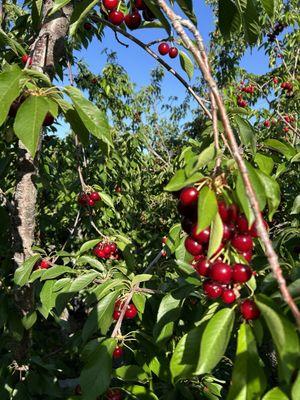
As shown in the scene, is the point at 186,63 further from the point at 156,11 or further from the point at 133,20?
the point at 156,11

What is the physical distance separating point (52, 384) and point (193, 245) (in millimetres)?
1436

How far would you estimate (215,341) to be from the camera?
76 cm

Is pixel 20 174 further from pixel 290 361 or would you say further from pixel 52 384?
pixel 290 361

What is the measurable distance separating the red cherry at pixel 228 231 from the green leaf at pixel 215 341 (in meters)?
0.16

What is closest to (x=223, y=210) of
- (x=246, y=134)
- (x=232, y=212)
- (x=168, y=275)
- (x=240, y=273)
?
(x=232, y=212)

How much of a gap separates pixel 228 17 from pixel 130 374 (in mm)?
1171

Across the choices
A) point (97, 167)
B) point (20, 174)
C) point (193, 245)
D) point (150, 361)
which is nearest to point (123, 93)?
point (97, 167)

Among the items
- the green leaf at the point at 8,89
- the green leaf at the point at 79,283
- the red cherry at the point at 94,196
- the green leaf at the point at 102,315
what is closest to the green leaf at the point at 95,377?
the green leaf at the point at 102,315

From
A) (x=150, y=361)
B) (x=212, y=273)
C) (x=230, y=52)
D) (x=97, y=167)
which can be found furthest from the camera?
(x=230, y=52)

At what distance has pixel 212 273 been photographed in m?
0.79

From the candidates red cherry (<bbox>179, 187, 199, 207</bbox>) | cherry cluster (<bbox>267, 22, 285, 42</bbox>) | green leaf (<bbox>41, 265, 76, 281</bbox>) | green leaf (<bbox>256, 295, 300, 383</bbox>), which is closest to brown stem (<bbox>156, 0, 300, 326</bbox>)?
green leaf (<bbox>256, 295, 300, 383</bbox>)

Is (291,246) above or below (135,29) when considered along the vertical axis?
below

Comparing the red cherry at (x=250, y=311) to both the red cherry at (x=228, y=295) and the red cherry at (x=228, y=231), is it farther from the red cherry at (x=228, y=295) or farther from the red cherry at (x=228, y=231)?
the red cherry at (x=228, y=231)

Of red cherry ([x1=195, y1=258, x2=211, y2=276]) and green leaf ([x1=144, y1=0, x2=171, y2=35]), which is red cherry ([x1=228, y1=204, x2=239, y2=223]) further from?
green leaf ([x1=144, y1=0, x2=171, y2=35])
